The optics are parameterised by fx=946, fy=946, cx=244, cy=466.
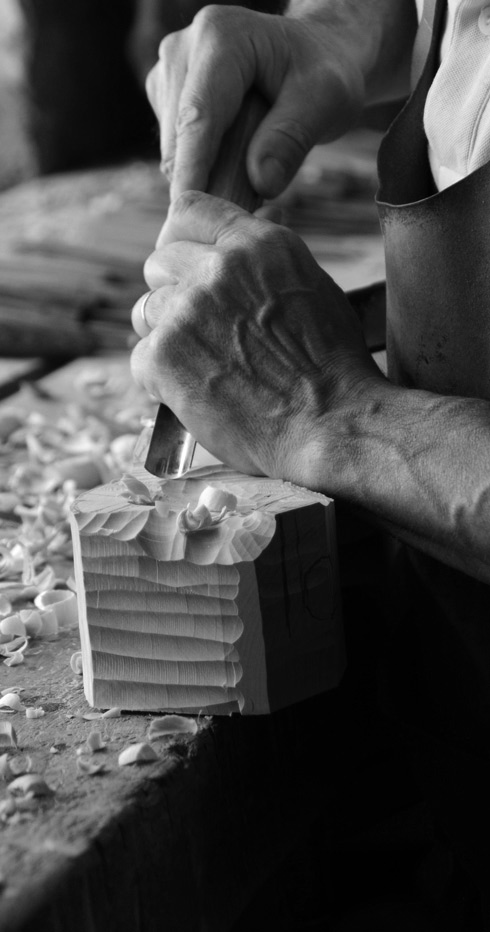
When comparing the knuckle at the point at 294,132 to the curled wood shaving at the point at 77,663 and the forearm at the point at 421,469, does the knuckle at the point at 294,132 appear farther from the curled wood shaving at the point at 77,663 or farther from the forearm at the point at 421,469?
the curled wood shaving at the point at 77,663

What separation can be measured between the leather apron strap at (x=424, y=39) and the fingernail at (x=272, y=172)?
18 centimetres

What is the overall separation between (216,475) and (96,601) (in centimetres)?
21

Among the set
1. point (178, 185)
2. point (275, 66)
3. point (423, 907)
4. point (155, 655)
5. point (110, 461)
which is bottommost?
point (423, 907)

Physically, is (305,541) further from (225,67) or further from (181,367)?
(225,67)

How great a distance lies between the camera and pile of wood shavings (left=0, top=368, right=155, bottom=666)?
1.09 m

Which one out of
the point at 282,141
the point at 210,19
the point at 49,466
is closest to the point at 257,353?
the point at 282,141

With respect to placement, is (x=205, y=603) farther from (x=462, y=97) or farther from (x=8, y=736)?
(x=462, y=97)

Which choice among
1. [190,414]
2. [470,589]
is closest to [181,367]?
[190,414]

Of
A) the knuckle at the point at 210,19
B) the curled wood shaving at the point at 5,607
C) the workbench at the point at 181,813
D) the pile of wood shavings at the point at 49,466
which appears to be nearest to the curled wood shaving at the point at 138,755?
the workbench at the point at 181,813

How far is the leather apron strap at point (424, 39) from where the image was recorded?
1.03m

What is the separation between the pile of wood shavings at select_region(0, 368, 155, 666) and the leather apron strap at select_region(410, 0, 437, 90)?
524 millimetres

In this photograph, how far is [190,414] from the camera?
0.91m

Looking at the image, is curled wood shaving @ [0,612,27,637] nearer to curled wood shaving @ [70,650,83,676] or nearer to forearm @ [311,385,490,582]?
curled wood shaving @ [70,650,83,676]

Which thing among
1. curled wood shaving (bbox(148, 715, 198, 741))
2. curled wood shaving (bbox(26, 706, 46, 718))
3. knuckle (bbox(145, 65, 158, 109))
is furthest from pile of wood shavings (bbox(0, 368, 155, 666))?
knuckle (bbox(145, 65, 158, 109))
